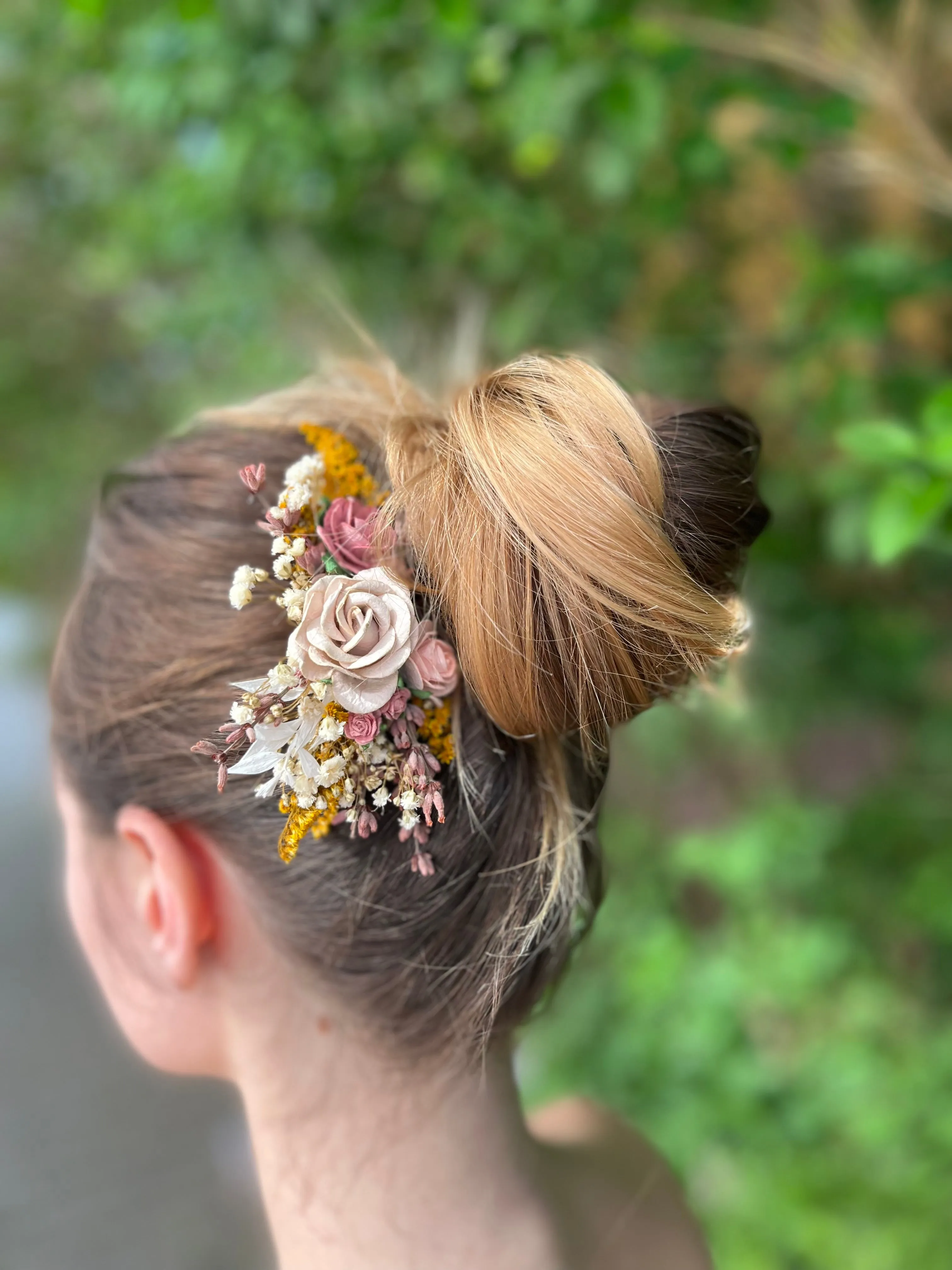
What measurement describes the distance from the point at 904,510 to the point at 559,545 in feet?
1.32

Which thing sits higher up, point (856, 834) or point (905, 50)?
point (905, 50)

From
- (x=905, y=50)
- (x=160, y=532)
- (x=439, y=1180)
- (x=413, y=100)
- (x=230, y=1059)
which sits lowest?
(x=439, y=1180)

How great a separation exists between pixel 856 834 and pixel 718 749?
0.48 m

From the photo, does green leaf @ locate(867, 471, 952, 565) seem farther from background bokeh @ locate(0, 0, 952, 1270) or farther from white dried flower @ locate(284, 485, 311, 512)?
white dried flower @ locate(284, 485, 311, 512)

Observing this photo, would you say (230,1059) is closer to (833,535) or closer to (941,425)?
(941,425)

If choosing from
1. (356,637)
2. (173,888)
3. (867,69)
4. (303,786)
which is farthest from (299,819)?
(867,69)

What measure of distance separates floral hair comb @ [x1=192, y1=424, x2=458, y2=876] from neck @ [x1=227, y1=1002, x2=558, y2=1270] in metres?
0.27

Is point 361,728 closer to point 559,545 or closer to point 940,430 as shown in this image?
point 559,545

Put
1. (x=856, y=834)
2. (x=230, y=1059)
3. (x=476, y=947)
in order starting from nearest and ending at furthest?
1. (x=476, y=947)
2. (x=230, y=1059)
3. (x=856, y=834)

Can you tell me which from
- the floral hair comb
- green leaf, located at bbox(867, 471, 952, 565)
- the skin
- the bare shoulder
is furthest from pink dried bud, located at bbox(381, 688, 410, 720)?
the bare shoulder

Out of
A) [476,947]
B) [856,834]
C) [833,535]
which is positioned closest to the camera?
[476,947]

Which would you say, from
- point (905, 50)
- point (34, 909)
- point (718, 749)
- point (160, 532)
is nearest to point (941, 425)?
point (905, 50)

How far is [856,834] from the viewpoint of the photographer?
188 cm

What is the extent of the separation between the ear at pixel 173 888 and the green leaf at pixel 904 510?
643 millimetres
